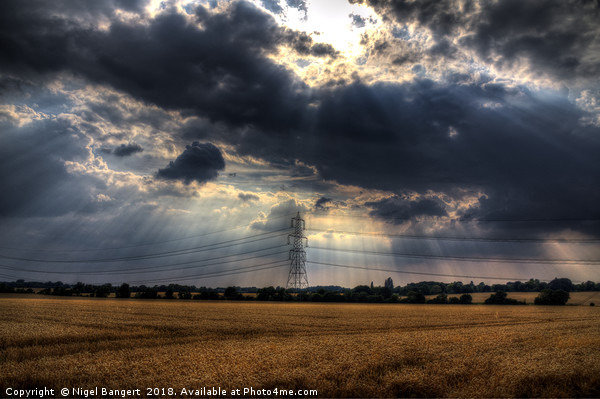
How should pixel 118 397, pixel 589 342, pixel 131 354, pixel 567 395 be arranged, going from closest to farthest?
pixel 118 397, pixel 567 395, pixel 131 354, pixel 589 342

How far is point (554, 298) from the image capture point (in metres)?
98.9

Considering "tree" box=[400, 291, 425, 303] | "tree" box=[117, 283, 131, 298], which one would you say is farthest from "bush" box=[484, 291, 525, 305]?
"tree" box=[117, 283, 131, 298]

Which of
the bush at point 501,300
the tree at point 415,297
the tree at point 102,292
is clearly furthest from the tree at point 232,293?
the bush at point 501,300

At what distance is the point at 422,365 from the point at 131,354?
14.8 metres

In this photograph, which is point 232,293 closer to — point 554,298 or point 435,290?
point 435,290

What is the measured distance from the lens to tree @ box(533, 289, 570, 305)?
97.8 meters

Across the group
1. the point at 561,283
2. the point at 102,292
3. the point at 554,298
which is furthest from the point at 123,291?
the point at 561,283

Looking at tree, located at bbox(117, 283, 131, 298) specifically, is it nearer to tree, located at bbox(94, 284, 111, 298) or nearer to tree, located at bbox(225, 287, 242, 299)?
tree, located at bbox(94, 284, 111, 298)

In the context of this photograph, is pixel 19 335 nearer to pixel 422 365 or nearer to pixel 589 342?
pixel 422 365

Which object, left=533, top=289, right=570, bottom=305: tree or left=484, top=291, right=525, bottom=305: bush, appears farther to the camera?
left=484, top=291, right=525, bottom=305: bush

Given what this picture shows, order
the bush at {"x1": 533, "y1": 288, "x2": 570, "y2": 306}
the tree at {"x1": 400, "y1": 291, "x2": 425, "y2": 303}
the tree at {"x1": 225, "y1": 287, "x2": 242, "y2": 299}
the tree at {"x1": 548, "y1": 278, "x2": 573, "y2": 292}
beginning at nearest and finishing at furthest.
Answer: the bush at {"x1": 533, "y1": 288, "x2": 570, "y2": 306} → the tree at {"x1": 225, "y1": 287, "x2": 242, "y2": 299} → the tree at {"x1": 400, "y1": 291, "x2": 425, "y2": 303} → the tree at {"x1": 548, "y1": 278, "x2": 573, "y2": 292}

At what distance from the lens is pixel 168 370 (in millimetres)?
13461

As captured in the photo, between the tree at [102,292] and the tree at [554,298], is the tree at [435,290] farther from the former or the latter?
the tree at [102,292]

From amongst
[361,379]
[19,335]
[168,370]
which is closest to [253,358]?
[168,370]
